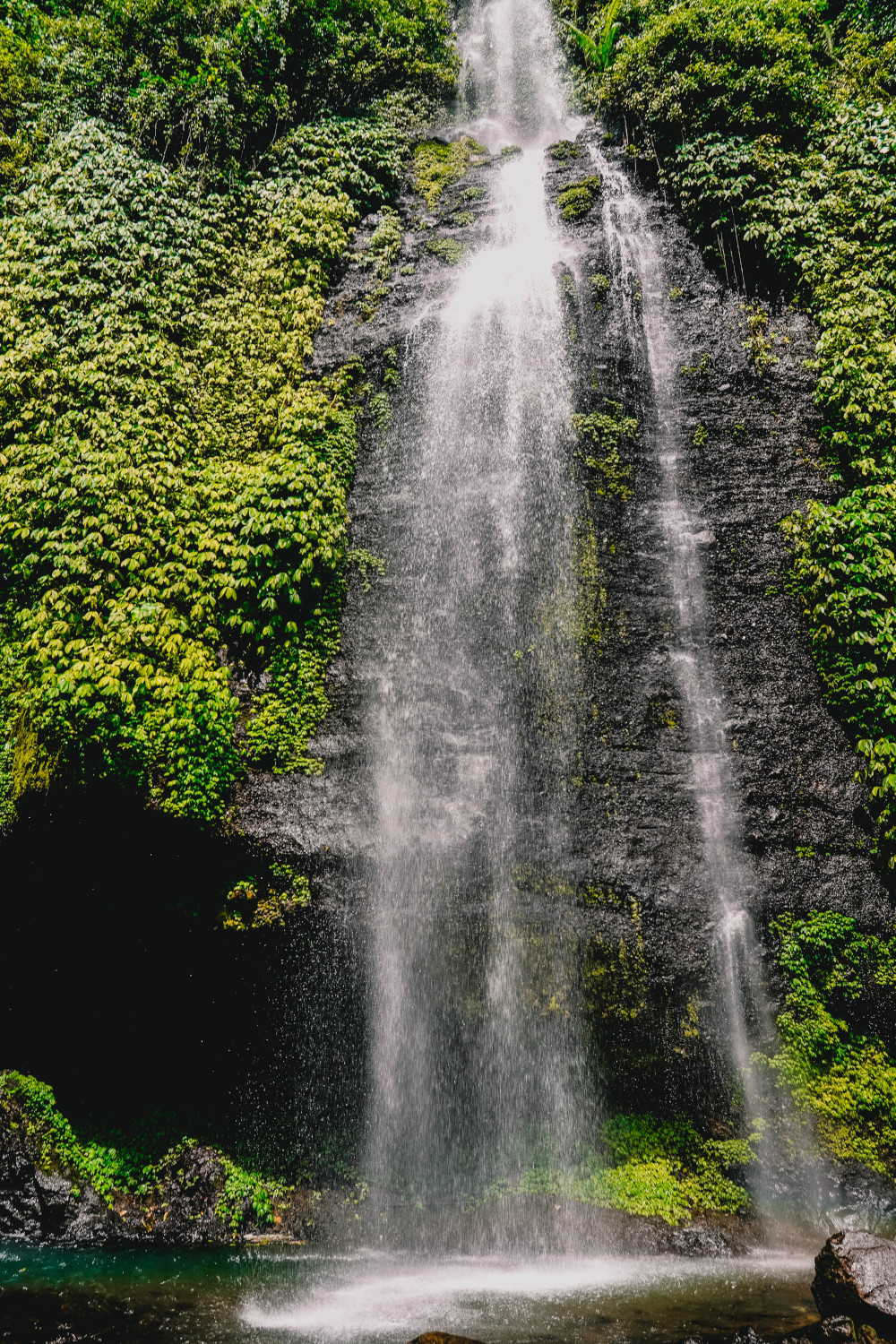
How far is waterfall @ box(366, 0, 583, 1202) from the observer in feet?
Answer: 18.6

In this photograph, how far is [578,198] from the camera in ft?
31.2

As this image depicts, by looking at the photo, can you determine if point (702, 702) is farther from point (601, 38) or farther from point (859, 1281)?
point (601, 38)

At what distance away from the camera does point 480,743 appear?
6.43 metres

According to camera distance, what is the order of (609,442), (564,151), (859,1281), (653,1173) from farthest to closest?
(564,151), (609,442), (653,1173), (859,1281)

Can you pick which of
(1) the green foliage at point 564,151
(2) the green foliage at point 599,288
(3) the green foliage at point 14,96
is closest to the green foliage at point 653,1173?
(2) the green foliage at point 599,288

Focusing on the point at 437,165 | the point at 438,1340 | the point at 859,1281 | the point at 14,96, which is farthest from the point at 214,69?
the point at 859,1281

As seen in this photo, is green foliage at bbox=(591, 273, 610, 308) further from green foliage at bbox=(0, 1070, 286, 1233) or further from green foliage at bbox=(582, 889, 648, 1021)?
green foliage at bbox=(0, 1070, 286, 1233)

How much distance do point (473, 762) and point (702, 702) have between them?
2369 millimetres

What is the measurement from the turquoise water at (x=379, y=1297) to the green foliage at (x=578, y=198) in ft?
39.5

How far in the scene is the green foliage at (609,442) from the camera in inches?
287

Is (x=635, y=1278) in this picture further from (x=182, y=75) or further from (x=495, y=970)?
(x=182, y=75)

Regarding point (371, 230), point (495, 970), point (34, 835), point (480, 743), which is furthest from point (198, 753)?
point (371, 230)

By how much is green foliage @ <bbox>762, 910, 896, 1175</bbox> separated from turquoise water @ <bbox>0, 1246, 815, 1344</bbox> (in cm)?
109

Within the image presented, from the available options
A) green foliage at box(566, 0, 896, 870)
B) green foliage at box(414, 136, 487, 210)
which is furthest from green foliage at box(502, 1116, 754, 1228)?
green foliage at box(414, 136, 487, 210)
